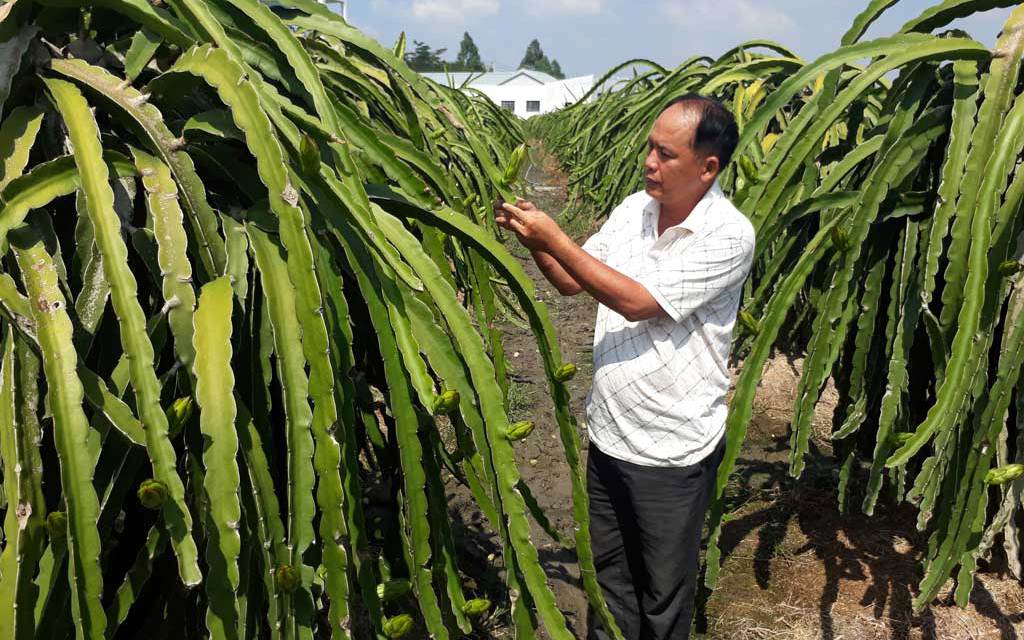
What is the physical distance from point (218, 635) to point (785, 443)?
8.50 feet

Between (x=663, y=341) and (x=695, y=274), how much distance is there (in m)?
0.17

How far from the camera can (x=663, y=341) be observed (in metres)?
1.65

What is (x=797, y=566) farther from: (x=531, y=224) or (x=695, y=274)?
(x=531, y=224)

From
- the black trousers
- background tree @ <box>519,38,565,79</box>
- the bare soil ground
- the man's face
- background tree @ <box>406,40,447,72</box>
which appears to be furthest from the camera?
background tree @ <box>519,38,565,79</box>

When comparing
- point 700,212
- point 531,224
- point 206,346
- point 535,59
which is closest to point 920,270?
point 700,212

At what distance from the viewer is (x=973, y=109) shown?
1.78 meters

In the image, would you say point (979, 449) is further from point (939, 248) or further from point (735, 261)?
point (735, 261)

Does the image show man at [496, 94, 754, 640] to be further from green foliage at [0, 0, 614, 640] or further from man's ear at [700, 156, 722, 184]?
green foliage at [0, 0, 614, 640]

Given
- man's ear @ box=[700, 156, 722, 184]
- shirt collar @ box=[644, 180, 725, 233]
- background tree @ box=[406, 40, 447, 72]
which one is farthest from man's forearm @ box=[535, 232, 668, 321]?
background tree @ box=[406, 40, 447, 72]

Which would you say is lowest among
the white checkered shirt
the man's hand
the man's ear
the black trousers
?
the black trousers

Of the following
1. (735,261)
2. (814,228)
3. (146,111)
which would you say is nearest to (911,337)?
(735,261)

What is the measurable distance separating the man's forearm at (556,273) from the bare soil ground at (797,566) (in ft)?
2.67

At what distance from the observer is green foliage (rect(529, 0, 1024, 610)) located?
163 centimetres

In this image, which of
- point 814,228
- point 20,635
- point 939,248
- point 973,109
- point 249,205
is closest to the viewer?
point 20,635
